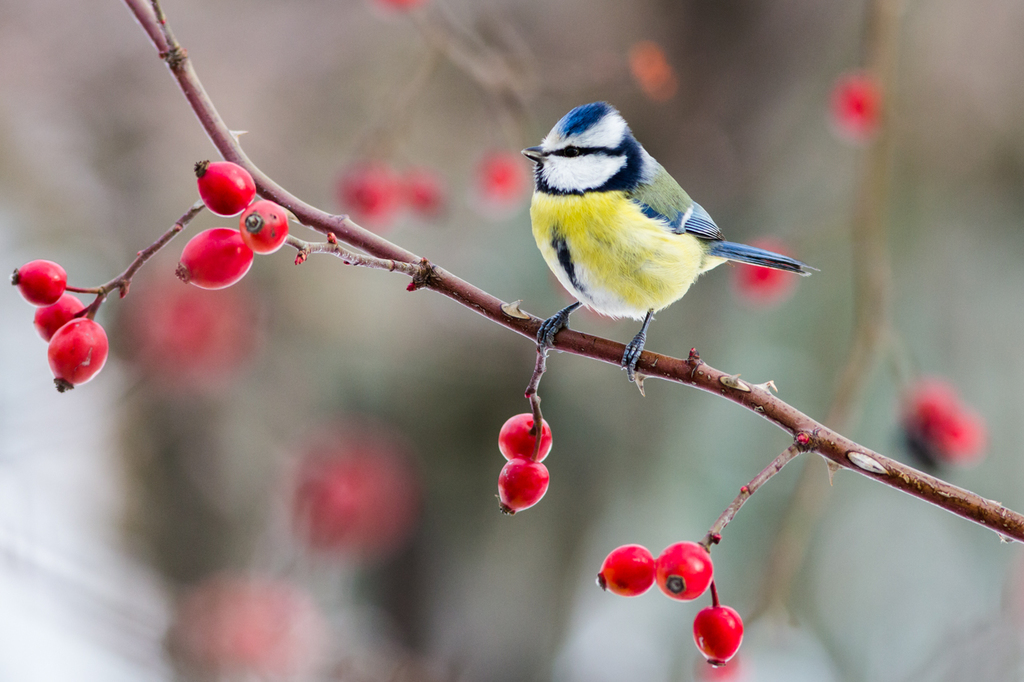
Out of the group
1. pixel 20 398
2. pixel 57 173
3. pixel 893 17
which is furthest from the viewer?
pixel 57 173

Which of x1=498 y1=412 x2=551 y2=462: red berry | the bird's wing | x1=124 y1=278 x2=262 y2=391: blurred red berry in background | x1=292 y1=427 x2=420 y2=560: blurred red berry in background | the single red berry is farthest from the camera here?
x1=292 y1=427 x2=420 y2=560: blurred red berry in background

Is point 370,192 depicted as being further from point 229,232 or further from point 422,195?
point 229,232

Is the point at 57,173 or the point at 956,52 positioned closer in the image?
the point at 57,173

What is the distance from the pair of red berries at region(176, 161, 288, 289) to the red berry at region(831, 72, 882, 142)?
4.53 feet

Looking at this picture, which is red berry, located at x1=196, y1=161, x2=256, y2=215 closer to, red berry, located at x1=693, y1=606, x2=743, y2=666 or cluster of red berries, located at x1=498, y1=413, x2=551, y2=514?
cluster of red berries, located at x1=498, y1=413, x2=551, y2=514

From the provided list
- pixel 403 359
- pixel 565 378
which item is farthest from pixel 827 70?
pixel 403 359

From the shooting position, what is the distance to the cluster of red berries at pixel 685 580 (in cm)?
65

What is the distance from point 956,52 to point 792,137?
55 centimetres

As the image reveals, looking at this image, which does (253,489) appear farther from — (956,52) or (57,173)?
(956,52)

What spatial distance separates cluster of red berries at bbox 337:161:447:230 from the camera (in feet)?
5.19

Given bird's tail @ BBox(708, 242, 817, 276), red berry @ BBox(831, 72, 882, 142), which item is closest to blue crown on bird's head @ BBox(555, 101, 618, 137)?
bird's tail @ BBox(708, 242, 817, 276)

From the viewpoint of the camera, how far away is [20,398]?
1.64 meters

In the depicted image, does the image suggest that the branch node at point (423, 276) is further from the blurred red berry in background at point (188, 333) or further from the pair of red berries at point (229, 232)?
the blurred red berry in background at point (188, 333)

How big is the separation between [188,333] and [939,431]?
1.78 metres
